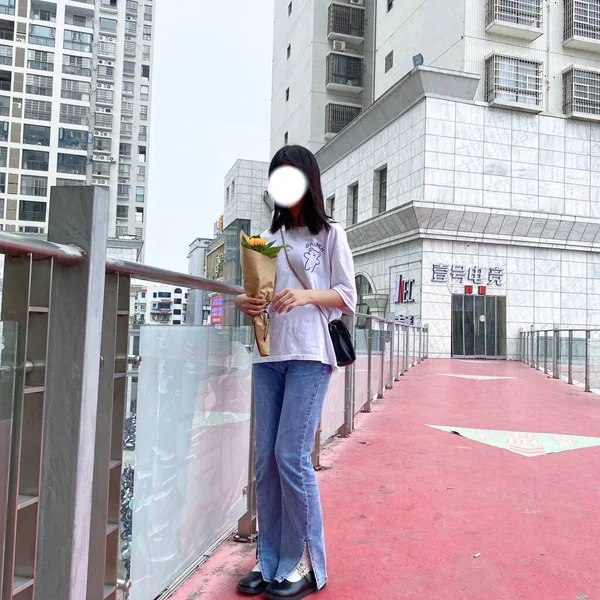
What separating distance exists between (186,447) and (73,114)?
56.3 metres

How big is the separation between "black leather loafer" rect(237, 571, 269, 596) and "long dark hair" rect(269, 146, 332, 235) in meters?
1.32

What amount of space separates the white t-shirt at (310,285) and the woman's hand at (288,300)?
0.37 ft

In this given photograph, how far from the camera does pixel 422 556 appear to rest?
2701 millimetres

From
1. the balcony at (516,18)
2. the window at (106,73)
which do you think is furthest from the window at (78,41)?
the balcony at (516,18)

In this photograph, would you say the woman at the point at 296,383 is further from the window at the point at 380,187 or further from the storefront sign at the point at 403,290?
the window at the point at 380,187

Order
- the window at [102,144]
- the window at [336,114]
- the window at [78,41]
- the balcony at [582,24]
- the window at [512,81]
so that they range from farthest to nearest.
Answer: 1. the window at [102,144]
2. the window at [78,41]
3. the window at [336,114]
4. the balcony at [582,24]
5. the window at [512,81]

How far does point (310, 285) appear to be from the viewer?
7.17 ft

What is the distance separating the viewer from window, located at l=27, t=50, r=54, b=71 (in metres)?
51.6

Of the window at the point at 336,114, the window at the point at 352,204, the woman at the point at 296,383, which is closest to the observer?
the woman at the point at 296,383

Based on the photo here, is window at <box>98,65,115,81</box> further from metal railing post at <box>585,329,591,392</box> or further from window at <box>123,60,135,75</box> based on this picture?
metal railing post at <box>585,329,591,392</box>

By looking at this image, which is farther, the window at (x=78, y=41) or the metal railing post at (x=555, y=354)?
the window at (x=78, y=41)

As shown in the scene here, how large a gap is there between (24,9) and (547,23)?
46.0 meters

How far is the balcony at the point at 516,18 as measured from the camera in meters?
22.1

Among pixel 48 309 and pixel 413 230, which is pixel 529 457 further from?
pixel 413 230
